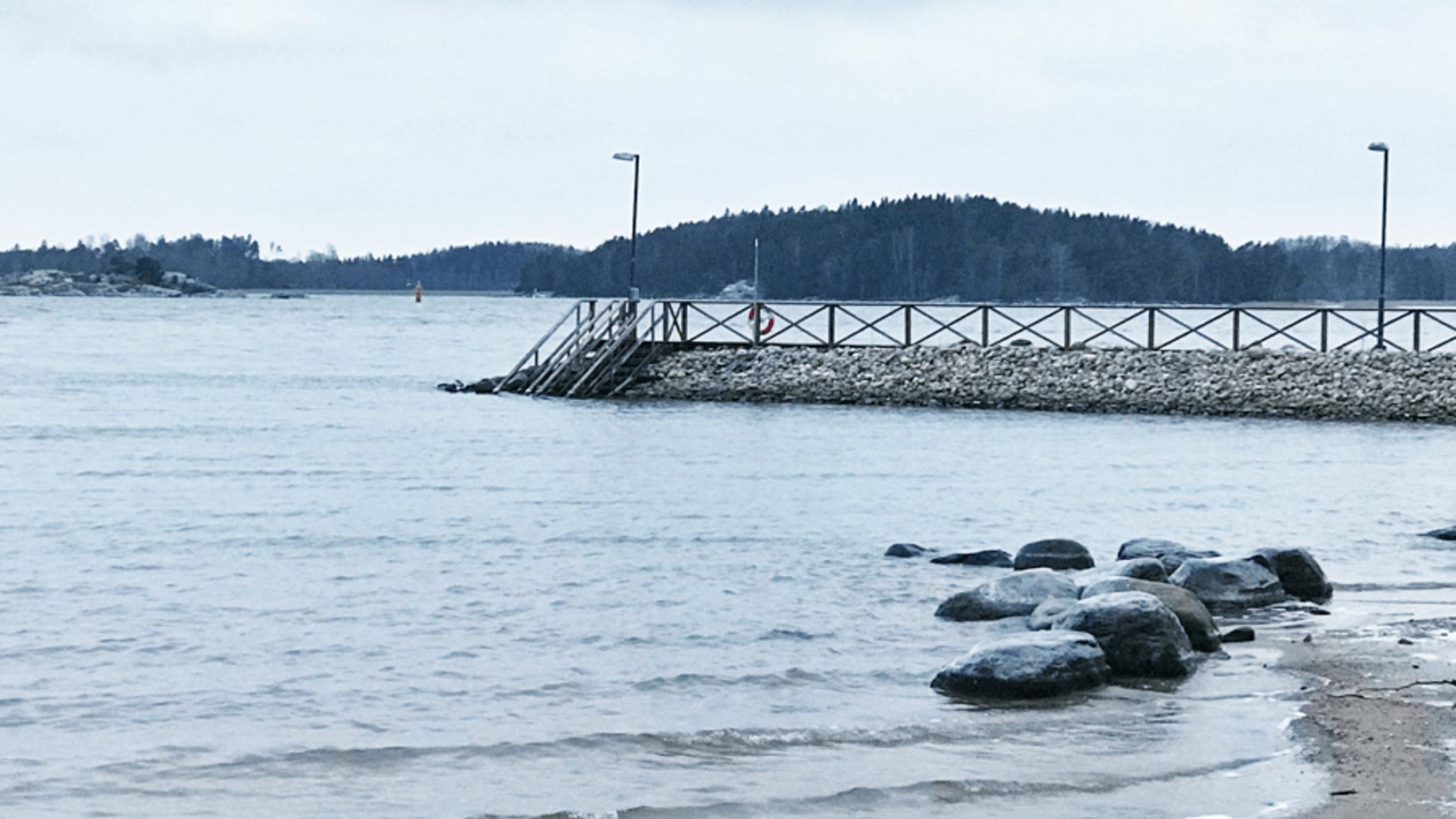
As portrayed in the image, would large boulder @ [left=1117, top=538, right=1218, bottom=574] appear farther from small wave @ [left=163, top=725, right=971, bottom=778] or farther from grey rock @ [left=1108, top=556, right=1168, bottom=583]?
small wave @ [left=163, top=725, right=971, bottom=778]

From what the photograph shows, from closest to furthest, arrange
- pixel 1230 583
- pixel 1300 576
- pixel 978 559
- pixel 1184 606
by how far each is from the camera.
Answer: pixel 1184 606
pixel 1230 583
pixel 1300 576
pixel 978 559

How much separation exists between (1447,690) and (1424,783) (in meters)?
2.14

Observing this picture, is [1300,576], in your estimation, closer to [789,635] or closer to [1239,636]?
[1239,636]

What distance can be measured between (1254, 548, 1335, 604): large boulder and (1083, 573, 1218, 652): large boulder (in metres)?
1.89

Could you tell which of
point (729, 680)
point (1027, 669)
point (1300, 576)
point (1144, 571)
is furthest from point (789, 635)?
point (1300, 576)

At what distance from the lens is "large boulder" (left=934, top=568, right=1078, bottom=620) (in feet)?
Result: 40.9

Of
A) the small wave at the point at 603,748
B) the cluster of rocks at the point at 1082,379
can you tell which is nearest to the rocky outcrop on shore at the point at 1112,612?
the small wave at the point at 603,748

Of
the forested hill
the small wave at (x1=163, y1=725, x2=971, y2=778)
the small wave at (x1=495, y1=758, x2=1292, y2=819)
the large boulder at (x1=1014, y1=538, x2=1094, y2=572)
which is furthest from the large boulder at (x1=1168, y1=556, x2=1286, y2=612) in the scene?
the forested hill

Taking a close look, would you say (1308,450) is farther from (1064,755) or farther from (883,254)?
(883,254)

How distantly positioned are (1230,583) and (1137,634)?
2.71m

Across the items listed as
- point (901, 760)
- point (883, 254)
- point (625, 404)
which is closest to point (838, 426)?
point (625, 404)

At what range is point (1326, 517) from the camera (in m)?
18.8

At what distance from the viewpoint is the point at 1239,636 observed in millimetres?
11570

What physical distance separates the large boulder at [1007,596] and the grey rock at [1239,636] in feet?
3.60
